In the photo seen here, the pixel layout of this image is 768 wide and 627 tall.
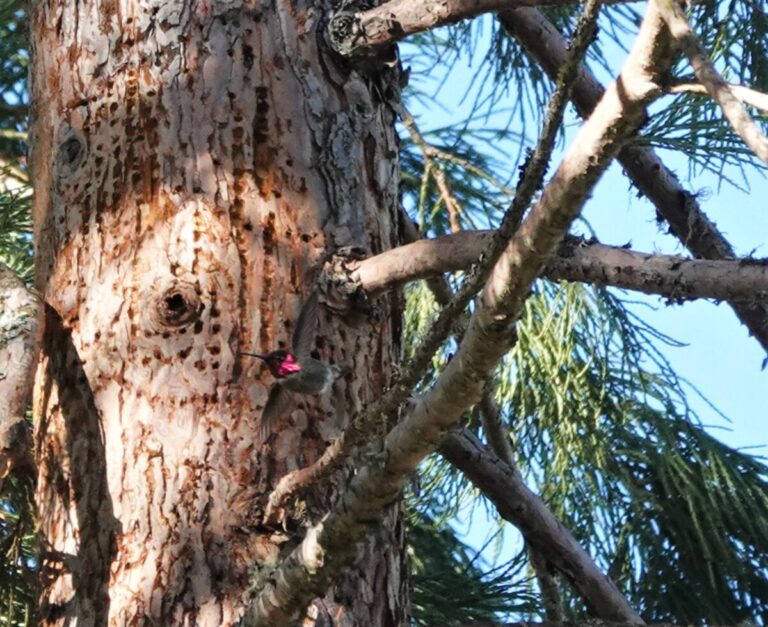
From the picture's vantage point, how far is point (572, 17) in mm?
3074

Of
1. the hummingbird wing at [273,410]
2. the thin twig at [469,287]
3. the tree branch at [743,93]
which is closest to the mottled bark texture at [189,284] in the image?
the hummingbird wing at [273,410]

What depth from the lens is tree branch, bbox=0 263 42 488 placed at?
1.69 m

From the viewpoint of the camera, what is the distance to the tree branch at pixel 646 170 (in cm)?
213

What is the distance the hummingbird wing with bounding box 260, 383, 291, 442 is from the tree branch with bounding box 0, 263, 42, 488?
0.99 feet

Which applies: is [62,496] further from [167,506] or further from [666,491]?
[666,491]

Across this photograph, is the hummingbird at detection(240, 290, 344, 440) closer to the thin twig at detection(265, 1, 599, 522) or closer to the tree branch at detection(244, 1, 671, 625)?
the thin twig at detection(265, 1, 599, 522)

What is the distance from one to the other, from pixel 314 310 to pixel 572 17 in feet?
4.85

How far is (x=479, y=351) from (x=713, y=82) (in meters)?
0.35

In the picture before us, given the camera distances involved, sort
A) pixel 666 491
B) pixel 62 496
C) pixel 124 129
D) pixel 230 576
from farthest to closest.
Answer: pixel 666 491 < pixel 124 129 < pixel 62 496 < pixel 230 576

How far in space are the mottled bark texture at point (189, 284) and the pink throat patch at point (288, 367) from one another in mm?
40

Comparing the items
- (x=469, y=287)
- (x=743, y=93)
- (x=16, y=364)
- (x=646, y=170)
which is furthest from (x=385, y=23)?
(x=743, y=93)

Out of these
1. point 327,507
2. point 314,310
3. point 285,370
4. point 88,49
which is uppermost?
point 88,49

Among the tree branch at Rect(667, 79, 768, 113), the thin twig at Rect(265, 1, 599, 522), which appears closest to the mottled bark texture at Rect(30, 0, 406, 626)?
the thin twig at Rect(265, 1, 599, 522)

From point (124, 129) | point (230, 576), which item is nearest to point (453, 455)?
point (230, 576)
